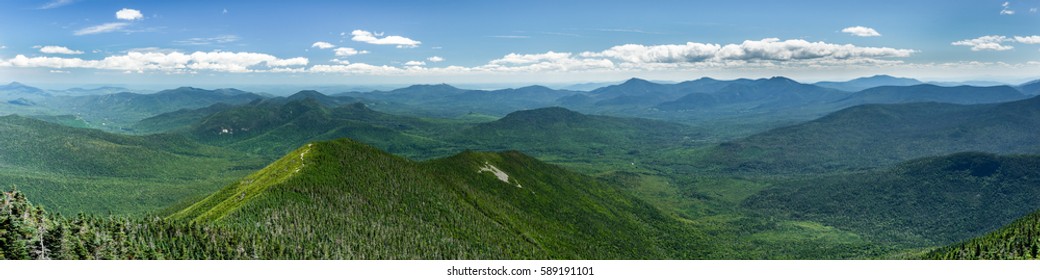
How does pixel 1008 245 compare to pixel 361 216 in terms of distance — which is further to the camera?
pixel 361 216

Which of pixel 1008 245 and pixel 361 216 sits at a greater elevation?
pixel 361 216

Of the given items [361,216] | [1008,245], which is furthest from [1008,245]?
[361,216]

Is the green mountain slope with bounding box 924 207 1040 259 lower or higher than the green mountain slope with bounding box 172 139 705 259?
lower

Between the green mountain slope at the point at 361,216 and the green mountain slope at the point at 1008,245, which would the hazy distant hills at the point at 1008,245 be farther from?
the green mountain slope at the point at 361,216

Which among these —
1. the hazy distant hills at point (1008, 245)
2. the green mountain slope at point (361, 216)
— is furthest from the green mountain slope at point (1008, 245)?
the green mountain slope at point (361, 216)

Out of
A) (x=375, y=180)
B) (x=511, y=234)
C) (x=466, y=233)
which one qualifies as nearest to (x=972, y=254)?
(x=511, y=234)

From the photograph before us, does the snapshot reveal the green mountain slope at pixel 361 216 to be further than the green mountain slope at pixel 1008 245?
Yes

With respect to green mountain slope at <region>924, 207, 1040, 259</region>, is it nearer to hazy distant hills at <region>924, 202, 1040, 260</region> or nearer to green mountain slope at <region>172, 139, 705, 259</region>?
hazy distant hills at <region>924, 202, 1040, 260</region>

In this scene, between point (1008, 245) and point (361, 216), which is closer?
point (1008, 245)

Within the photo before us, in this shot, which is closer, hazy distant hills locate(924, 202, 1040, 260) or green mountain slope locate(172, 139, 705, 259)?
hazy distant hills locate(924, 202, 1040, 260)

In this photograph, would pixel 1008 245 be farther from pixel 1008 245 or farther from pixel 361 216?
pixel 361 216

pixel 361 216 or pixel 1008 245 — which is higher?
pixel 361 216

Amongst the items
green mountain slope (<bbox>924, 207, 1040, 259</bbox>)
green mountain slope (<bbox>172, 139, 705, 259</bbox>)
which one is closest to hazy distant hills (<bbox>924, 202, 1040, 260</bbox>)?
green mountain slope (<bbox>924, 207, 1040, 259</bbox>)
